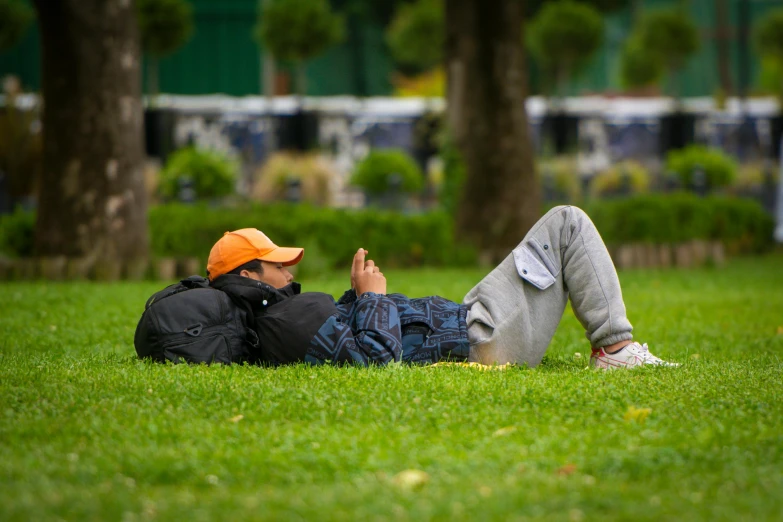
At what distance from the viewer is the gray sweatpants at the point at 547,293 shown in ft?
17.2

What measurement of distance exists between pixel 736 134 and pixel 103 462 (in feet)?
82.6

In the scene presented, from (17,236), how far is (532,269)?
785cm

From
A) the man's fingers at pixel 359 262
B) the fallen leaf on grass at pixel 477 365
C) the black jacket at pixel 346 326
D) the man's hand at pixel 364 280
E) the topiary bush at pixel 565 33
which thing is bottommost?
the fallen leaf on grass at pixel 477 365

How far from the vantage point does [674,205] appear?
50.9ft

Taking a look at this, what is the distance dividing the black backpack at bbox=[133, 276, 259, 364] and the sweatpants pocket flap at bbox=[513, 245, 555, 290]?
Answer: 128 cm

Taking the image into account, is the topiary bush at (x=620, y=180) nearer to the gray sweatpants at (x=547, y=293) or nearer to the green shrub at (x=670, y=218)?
the green shrub at (x=670, y=218)

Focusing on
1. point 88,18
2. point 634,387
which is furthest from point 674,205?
point 634,387

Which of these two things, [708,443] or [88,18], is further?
[88,18]

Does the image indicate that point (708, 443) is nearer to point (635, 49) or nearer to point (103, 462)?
point (103, 462)

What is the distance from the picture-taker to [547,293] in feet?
17.4

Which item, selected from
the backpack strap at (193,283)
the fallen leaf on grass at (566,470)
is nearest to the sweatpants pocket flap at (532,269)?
the backpack strap at (193,283)

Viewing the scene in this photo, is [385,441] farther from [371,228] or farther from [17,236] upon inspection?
[371,228]

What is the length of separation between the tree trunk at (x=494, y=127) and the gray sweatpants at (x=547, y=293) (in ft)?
28.8

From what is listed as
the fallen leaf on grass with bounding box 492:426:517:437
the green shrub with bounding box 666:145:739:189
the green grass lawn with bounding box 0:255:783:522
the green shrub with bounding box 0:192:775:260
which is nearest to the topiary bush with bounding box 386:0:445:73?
the green shrub with bounding box 666:145:739:189
